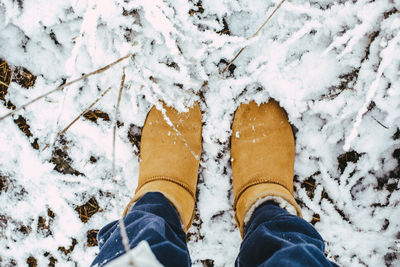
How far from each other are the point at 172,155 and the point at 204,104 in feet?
0.83

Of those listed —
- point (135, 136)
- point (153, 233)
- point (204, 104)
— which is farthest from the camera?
point (135, 136)

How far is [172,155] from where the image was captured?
1129mm

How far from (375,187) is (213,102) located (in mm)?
699

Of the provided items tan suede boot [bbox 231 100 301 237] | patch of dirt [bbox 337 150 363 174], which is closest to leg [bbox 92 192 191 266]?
tan suede boot [bbox 231 100 301 237]

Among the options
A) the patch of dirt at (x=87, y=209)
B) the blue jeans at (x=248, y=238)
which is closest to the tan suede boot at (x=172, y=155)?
the blue jeans at (x=248, y=238)

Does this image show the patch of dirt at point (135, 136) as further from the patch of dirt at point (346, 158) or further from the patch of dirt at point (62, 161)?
the patch of dirt at point (346, 158)

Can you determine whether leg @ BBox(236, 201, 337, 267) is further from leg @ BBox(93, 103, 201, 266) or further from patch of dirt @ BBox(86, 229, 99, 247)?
patch of dirt @ BBox(86, 229, 99, 247)

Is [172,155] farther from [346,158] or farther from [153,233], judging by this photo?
[346,158]

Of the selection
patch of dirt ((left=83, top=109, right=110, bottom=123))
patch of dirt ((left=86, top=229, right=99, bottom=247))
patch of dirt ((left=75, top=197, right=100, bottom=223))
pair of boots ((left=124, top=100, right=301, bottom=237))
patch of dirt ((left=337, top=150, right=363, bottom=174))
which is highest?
patch of dirt ((left=83, top=109, right=110, bottom=123))

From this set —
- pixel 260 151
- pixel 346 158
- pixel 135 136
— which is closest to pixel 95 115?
pixel 135 136

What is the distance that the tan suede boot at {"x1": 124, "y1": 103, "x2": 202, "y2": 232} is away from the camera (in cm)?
106

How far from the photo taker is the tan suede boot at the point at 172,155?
106 centimetres

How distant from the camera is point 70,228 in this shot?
1.23 meters

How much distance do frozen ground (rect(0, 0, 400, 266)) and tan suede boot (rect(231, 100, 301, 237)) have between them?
0.16 ft
